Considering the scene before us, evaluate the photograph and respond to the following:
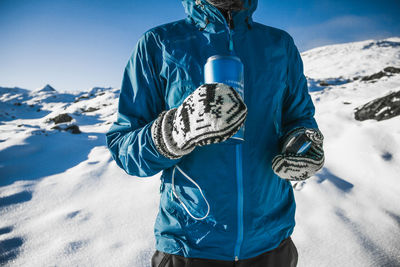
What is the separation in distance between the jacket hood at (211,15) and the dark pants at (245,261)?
122 cm

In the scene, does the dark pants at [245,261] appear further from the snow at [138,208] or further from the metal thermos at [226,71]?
the snow at [138,208]

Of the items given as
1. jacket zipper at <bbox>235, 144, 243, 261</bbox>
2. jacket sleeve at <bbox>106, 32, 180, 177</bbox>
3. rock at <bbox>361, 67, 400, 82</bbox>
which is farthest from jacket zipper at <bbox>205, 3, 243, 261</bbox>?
rock at <bbox>361, 67, 400, 82</bbox>

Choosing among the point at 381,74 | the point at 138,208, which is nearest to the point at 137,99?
the point at 138,208

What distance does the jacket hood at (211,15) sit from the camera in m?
1.01

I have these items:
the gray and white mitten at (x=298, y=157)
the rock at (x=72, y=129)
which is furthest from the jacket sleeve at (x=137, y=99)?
the rock at (x=72, y=129)

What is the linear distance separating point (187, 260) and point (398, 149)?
12.5ft

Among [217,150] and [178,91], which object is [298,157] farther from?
[178,91]

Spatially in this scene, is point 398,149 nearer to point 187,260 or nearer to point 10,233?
point 187,260

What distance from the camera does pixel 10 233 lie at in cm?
237

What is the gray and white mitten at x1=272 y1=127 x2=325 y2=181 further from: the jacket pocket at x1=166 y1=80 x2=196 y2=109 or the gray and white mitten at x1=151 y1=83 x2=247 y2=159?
the jacket pocket at x1=166 y1=80 x2=196 y2=109

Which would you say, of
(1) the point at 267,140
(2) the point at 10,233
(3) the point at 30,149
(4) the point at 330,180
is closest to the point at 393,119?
(4) the point at 330,180

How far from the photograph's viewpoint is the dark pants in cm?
98

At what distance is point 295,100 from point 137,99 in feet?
3.08

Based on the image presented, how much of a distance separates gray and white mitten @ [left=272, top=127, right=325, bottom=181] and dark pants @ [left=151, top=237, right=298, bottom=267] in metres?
0.43
